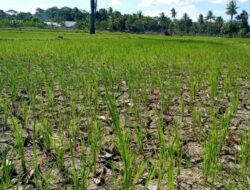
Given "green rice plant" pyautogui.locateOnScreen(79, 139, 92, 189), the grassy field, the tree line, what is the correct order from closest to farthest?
"green rice plant" pyautogui.locateOnScreen(79, 139, 92, 189), the grassy field, the tree line

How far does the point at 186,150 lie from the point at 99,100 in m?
1.38

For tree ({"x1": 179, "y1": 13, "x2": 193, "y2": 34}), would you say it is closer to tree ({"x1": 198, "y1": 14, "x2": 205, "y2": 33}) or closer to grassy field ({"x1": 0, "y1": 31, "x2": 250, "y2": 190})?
tree ({"x1": 198, "y1": 14, "x2": 205, "y2": 33})

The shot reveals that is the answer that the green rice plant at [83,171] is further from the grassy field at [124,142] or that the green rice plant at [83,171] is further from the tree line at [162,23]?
the tree line at [162,23]

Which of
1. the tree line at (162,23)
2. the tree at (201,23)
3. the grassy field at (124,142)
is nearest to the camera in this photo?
the grassy field at (124,142)

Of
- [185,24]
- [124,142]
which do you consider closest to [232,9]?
[185,24]

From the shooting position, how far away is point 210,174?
165 centimetres

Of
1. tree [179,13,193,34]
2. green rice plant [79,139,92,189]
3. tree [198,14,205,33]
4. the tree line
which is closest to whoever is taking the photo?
green rice plant [79,139,92,189]

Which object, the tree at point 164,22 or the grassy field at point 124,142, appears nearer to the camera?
the grassy field at point 124,142

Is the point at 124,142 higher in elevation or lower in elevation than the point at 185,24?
lower

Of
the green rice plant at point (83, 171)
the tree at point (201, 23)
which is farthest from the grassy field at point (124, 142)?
the tree at point (201, 23)

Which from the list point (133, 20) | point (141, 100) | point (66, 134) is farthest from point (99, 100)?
point (133, 20)

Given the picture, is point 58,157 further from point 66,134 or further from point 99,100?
Answer: point 99,100

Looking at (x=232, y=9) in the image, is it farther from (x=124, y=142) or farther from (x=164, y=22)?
(x=124, y=142)

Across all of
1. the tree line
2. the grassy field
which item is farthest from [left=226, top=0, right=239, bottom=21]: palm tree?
the grassy field
